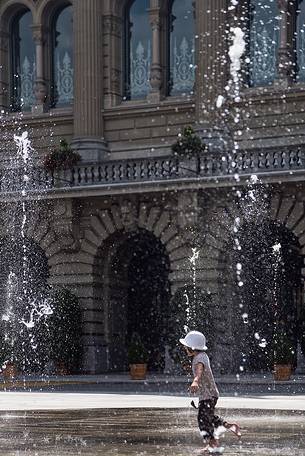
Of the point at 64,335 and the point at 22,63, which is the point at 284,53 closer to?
the point at 22,63

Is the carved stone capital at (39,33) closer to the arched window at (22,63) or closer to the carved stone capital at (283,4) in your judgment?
the arched window at (22,63)

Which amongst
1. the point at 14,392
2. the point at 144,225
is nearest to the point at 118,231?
the point at 144,225

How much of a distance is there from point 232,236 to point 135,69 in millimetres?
8163

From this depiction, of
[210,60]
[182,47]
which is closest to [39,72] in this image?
[182,47]

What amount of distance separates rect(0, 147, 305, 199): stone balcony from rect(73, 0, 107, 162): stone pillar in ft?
6.58

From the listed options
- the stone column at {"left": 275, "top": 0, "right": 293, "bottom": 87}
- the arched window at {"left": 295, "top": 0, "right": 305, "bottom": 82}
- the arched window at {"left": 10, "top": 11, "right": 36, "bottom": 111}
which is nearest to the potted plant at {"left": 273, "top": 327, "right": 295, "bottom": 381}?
the stone column at {"left": 275, "top": 0, "right": 293, "bottom": 87}

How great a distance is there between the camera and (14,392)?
28250mm

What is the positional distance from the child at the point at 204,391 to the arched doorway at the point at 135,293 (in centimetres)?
2556

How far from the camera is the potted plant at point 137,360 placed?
110 ft

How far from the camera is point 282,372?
31625mm

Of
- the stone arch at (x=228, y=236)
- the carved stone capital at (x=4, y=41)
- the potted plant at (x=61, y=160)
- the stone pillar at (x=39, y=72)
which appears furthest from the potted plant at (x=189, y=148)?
the carved stone capital at (x=4, y=41)

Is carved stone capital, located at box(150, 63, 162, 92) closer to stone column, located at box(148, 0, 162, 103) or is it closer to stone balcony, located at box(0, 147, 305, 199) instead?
stone column, located at box(148, 0, 162, 103)

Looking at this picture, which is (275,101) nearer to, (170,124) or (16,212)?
(170,124)

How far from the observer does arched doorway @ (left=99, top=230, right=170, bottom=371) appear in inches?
1529
